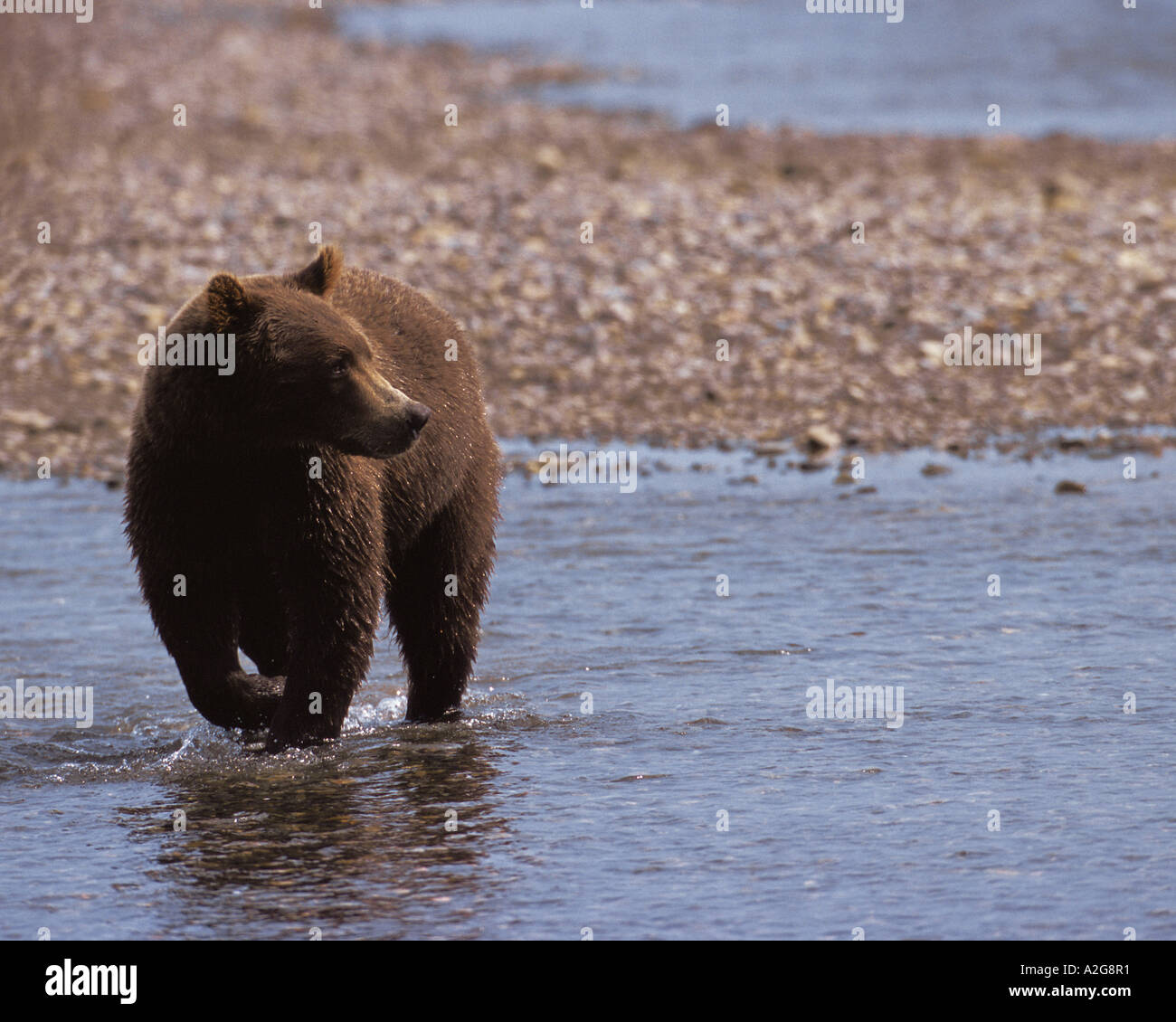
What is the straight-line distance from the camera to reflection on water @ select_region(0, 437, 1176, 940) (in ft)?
17.0

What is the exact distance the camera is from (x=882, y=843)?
5590 millimetres

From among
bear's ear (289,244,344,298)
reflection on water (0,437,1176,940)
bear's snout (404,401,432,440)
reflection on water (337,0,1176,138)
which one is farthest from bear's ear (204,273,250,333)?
reflection on water (337,0,1176,138)

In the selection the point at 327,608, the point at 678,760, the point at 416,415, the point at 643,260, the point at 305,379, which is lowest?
the point at 678,760

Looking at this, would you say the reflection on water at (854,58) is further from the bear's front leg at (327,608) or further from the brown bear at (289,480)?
the bear's front leg at (327,608)

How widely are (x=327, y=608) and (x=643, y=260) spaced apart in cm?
988

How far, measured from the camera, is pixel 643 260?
1598 cm

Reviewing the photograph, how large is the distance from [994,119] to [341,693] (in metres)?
21.6

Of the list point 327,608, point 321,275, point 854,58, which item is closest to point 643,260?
point 321,275

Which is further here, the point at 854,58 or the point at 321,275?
the point at 854,58

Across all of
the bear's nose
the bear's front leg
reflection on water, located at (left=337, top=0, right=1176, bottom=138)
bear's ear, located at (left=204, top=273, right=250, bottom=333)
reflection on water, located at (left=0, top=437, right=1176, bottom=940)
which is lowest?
reflection on water, located at (left=0, top=437, right=1176, bottom=940)

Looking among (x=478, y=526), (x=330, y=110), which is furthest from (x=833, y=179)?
(x=478, y=526)

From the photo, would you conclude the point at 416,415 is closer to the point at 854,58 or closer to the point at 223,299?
the point at 223,299

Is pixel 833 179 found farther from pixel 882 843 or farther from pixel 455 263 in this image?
pixel 882 843

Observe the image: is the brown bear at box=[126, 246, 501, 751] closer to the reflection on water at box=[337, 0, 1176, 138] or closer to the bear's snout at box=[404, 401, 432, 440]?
the bear's snout at box=[404, 401, 432, 440]
